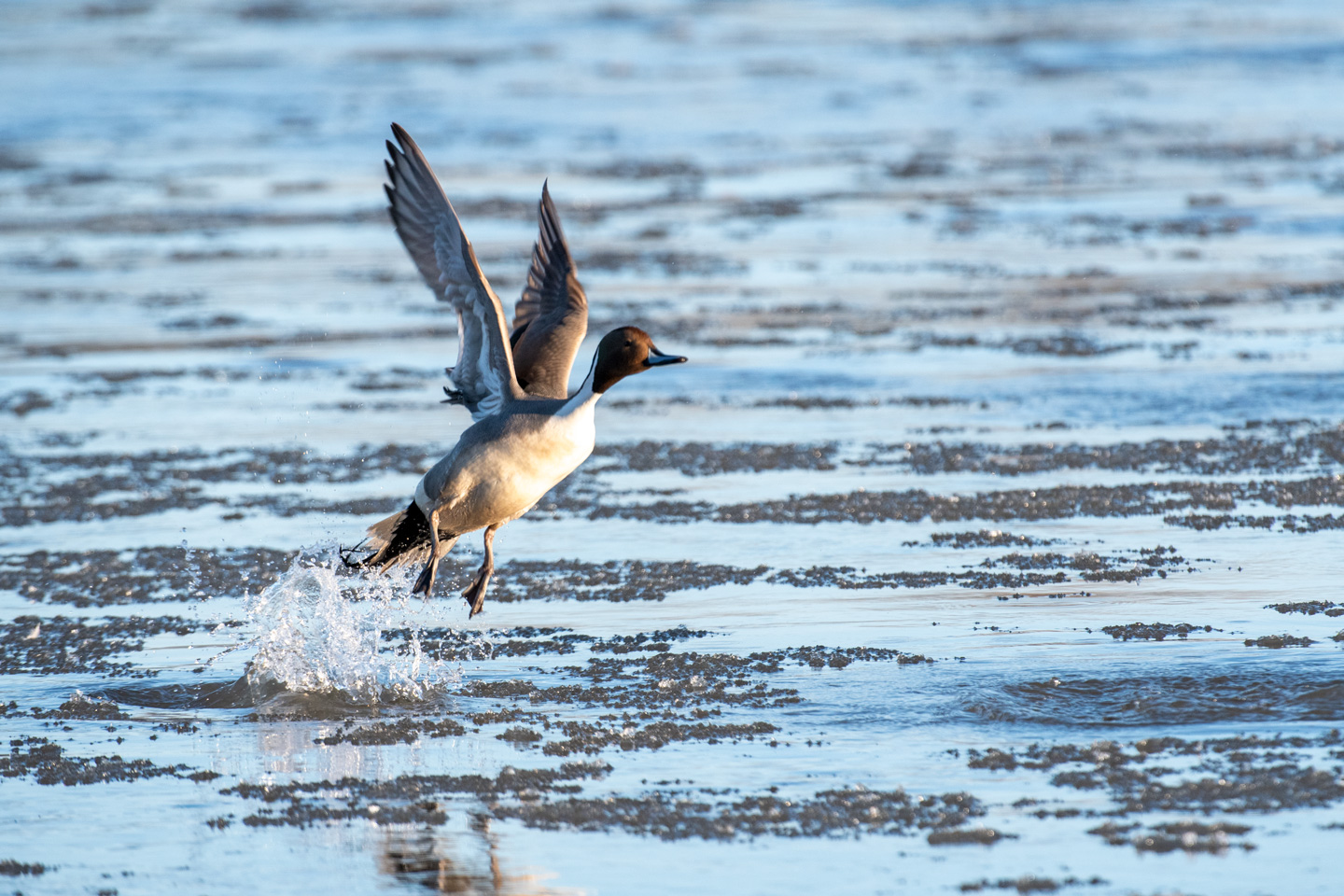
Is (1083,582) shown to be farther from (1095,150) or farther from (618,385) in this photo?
(1095,150)

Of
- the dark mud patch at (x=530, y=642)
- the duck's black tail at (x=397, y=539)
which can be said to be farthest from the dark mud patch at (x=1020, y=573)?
the duck's black tail at (x=397, y=539)

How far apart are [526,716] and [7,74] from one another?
31171 mm

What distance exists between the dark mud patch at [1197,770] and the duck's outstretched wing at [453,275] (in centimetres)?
283

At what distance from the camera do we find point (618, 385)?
1207cm

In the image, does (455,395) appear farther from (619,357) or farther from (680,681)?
(680,681)

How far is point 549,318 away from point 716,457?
6.51 feet

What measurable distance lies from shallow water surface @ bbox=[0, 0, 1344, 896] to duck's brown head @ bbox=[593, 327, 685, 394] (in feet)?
3.06

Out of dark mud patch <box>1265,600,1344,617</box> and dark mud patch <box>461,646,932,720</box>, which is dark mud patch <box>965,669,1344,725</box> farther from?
dark mud patch <box>1265,600,1344,617</box>

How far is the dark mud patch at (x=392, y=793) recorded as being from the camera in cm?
513

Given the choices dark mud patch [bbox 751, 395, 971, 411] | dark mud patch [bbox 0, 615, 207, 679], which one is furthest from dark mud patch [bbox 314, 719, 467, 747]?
dark mud patch [bbox 751, 395, 971, 411]

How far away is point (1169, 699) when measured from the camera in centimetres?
578

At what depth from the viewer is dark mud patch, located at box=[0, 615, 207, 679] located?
6.77 meters

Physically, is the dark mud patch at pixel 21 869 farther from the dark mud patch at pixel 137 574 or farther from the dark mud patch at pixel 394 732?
the dark mud patch at pixel 137 574

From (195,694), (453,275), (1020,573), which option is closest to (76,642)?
(195,694)
